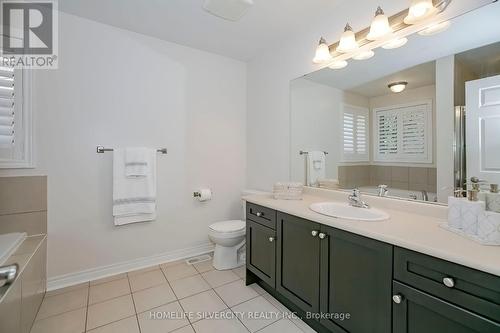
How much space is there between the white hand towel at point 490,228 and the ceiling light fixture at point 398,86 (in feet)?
3.13

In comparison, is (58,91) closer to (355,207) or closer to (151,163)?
(151,163)

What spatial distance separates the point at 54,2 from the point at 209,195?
6.96ft

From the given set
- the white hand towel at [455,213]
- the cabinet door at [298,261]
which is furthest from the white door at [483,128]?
the cabinet door at [298,261]

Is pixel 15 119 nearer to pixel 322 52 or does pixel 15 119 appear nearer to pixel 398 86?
pixel 322 52

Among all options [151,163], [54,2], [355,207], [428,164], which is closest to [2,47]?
[54,2]

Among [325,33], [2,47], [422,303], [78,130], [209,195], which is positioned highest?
[325,33]

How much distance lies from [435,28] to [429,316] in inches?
61.1

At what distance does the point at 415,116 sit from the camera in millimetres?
1490

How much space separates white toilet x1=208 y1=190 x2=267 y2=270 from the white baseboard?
1.22 ft

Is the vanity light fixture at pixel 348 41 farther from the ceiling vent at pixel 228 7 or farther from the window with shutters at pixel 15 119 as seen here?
the window with shutters at pixel 15 119

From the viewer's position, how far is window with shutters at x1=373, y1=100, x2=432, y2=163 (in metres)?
1.44

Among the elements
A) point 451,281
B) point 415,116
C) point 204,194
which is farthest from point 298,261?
point 204,194

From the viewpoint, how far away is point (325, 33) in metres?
1.97

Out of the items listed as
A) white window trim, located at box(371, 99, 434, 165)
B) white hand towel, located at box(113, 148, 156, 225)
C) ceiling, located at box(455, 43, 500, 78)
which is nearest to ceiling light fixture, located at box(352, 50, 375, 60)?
white window trim, located at box(371, 99, 434, 165)
